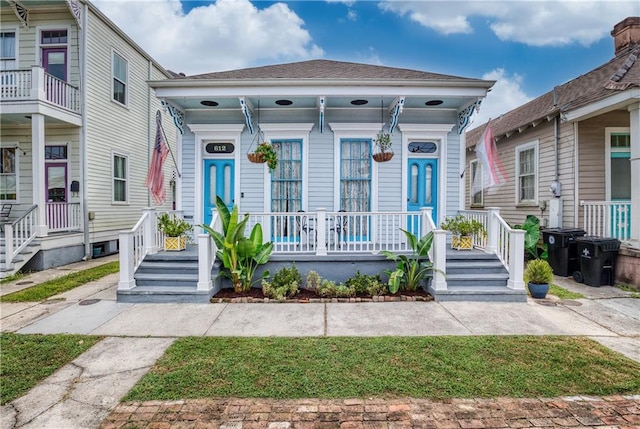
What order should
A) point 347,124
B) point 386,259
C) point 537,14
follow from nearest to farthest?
point 386,259 < point 347,124 < point 537,14

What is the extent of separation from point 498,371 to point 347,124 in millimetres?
5938

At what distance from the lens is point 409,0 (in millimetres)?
9391

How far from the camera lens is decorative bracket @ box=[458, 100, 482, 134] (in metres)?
7.11

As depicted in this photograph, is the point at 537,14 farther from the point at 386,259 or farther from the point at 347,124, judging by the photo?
the point at 386,259

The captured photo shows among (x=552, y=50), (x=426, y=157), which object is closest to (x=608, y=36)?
(x=552, y=50)

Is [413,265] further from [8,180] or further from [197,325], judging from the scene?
[8,180]

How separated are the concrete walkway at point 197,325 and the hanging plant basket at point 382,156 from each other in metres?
3.19

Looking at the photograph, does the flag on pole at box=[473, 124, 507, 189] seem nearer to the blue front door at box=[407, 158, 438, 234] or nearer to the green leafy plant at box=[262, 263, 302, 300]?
the blue front door at box=[407, 158, 438, 234]

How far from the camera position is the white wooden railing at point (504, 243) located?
5.76m

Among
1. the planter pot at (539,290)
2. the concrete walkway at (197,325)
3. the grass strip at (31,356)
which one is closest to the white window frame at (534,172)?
the concrete walkway at (197,325)

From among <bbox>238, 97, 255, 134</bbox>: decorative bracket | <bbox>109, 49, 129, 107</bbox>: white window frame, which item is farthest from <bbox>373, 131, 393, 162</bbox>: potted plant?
<bbox>109, 49, 129, 107</bbox>: white window frame

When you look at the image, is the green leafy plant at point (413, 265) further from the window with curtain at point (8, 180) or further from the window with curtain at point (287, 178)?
the window with curtain at point (8, 180)

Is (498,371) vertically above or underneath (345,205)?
underneath

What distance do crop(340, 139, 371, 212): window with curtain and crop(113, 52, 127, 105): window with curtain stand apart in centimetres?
862
